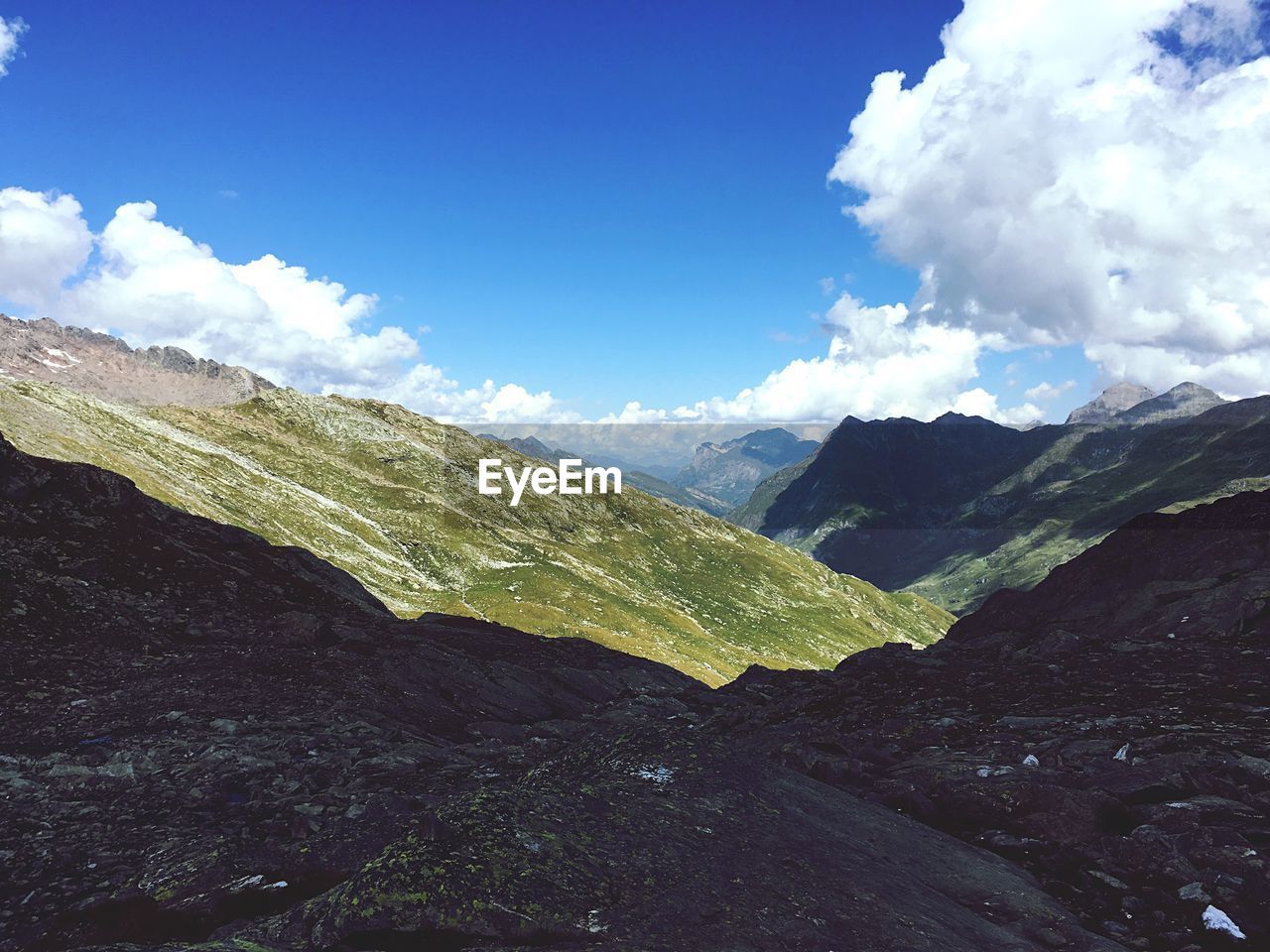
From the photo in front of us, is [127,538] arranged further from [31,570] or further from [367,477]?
[367,477]

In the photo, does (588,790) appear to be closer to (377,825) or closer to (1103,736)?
(377,825)

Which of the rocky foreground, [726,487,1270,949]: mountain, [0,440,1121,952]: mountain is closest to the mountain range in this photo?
the rocky foreground

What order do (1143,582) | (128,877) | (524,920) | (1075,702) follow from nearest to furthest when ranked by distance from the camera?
(524,920), (128,877), (1075,702), (1143,582)

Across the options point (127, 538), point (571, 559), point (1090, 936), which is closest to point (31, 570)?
point (127, 538)

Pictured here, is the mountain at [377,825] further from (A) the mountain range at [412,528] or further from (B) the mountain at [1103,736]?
(A) the mountain range at [412,528]

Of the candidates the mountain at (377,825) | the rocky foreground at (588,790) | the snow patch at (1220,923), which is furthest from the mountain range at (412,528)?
the snow patch at (1220,923)

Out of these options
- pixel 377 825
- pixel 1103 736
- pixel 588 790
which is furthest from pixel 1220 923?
pixel 377 825

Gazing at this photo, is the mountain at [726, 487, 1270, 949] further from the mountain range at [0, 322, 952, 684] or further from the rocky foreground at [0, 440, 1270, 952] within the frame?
the mountain range at [0, 322, 952, 684]
